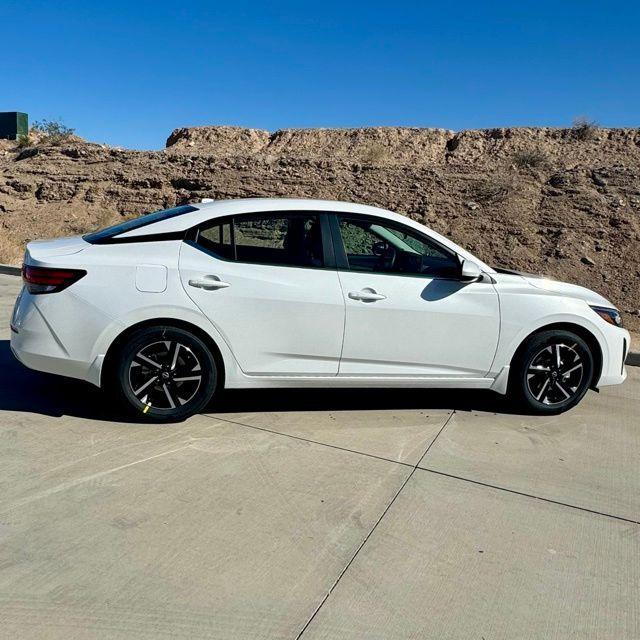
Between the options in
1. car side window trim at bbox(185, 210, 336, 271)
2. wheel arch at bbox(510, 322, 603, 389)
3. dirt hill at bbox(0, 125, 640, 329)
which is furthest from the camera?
dirt hill at bbox(0, 125, 640, 329)

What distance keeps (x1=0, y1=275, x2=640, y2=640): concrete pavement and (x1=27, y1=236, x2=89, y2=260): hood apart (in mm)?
1201

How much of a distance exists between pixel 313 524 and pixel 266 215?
7.97ft

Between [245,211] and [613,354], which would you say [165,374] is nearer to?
[245,211]

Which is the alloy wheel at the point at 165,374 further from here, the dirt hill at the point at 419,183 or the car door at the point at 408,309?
the dirt hill at the point at 419,183

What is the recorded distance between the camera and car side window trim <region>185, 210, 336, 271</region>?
4598mm

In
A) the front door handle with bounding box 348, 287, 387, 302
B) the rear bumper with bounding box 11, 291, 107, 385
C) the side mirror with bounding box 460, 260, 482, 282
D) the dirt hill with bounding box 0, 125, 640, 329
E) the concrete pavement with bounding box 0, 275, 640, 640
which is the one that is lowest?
the concrete pavement with bounding box 0, 275, 640, 640

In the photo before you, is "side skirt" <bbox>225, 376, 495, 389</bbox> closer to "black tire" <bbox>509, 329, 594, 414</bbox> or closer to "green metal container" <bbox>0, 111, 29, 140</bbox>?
"black tire" <bbox>509, 329, 594, 414</bbox>

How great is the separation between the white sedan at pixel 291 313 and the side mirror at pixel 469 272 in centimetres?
1

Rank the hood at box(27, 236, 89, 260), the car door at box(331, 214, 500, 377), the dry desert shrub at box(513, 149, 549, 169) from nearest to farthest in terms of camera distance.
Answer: the hood at box(27, 236, 89, 260)
the car door at box(331, 214, 500, 377)
the dry desert shrub at box(513, 149, 549, 169)

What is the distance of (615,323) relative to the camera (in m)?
5.25

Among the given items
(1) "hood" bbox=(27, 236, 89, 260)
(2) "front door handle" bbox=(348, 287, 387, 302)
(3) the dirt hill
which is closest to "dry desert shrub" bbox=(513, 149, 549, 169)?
(3) the dirt hill

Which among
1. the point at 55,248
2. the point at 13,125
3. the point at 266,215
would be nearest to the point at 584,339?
the point at 266,215

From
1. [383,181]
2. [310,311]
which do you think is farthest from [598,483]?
[383,181]

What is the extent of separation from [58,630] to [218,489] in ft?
4.22
